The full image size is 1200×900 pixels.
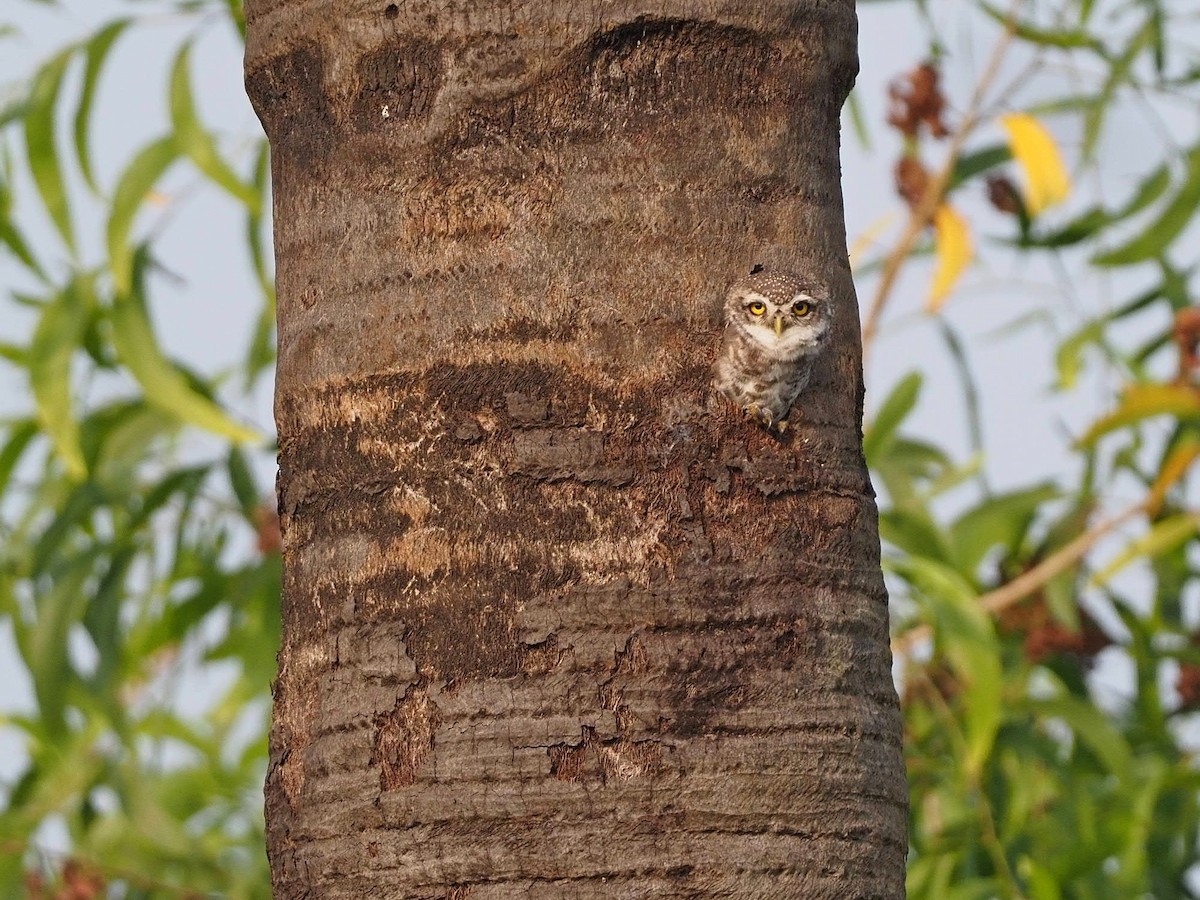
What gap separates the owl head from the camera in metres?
1.70

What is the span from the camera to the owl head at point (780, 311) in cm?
170

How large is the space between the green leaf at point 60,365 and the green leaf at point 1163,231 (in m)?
2.26

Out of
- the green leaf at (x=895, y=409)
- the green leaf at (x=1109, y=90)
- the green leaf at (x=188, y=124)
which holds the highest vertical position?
the green leaf at (x=1109, y=90)

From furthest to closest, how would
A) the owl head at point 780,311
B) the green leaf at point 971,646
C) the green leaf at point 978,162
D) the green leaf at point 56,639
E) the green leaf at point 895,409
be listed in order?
the green leaf at point 978,162
the green leaf at point 895,409
the green leaf at point 56,639
the green leaf at point 971,646
the owl head at point 780,311

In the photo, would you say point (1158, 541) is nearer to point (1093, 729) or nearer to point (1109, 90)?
point (1093, 729)

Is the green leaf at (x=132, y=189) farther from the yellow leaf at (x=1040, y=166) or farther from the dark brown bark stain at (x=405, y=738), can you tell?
the dark brown bark stain at (x=405, y=738)

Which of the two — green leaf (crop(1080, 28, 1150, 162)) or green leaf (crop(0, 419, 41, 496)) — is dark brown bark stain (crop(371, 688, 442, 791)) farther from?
green leaf (crop(1080, 28, 1150, 162))

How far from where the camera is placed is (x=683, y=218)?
5.67 ft

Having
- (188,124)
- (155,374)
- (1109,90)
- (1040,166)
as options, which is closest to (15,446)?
(155,374)

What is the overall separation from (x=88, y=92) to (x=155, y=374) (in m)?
0.62

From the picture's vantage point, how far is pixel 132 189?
3.79m

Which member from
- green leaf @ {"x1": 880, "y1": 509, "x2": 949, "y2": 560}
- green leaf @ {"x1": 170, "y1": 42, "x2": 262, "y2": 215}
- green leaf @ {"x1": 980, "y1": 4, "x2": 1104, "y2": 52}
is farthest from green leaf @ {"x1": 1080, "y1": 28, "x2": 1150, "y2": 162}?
green leaf @ {"x1": 170, "y1": 42, "x2": 262, "y2": 215}

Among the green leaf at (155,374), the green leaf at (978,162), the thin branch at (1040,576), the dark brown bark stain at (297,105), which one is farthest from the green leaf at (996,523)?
the dark brown bark stain at (297,105)

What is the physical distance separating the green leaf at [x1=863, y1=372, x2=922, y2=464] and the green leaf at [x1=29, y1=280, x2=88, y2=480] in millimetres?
1658
